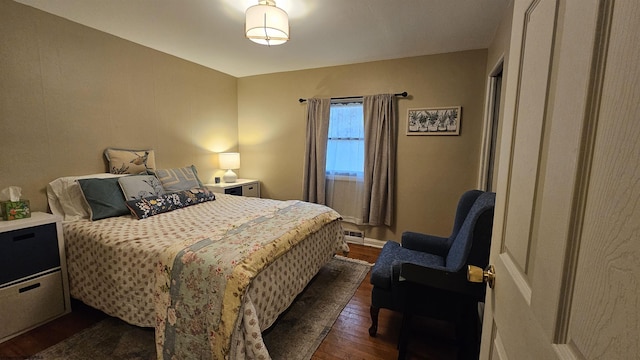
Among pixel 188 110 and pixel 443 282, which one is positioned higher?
pixel 188 110

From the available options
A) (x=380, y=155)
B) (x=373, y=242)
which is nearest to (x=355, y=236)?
(x=373, y=242)

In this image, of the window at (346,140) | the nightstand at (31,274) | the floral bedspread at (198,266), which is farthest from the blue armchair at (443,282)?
the nightstand at (31,274)

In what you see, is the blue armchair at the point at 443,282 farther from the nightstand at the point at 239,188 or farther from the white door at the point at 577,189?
the nightstand at the point at 239,188

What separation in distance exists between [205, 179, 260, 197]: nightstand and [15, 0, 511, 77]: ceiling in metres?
1.68

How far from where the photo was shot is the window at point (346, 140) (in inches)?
145

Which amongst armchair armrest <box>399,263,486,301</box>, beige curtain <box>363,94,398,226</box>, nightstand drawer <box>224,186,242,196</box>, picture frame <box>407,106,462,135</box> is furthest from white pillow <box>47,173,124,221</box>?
picture frame <box>407,106,462,135</box>

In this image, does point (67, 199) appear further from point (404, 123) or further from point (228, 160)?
point (404, 123)

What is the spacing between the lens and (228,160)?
158 inches

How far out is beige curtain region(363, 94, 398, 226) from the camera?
3422 millimetres

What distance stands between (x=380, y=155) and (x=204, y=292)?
8.69ft

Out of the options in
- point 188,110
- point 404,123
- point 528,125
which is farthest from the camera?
point 188,110

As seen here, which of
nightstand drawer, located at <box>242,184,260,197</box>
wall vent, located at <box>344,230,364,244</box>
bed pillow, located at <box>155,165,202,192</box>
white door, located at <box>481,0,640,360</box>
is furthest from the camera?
nightstand drawer, located at <box>242,184,260,197</box>

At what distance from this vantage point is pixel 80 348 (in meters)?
1.76

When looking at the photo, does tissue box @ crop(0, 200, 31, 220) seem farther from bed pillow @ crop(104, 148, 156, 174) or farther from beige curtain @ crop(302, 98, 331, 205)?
beige curtain @ crop(302, 98, 331, 205)
